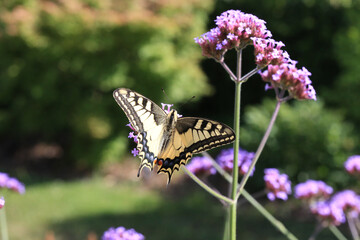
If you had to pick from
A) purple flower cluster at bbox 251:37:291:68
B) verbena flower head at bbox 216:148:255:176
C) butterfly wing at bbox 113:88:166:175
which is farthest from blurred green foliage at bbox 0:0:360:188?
purple flower cluster at bbox 251:37:291:68

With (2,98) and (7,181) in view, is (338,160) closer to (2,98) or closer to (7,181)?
(7,181)

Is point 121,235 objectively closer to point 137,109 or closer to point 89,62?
point 137,109

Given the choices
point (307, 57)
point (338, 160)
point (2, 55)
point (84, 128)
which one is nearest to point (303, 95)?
point (338, 160)

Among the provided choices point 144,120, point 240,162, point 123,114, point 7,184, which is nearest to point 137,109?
point 144,120

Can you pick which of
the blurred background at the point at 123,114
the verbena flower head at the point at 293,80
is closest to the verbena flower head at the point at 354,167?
the verbena flower head at the point at 293,80

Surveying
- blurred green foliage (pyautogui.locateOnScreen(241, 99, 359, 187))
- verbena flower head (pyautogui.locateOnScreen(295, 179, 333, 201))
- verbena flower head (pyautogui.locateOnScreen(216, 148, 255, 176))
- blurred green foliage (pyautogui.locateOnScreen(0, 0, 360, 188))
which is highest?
blurred green foliage (pyautogui.locateOnScreen(0, 0, 360, 188))

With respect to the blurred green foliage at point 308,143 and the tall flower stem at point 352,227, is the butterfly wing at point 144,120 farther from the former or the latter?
the blurred green foliage at point 308,143

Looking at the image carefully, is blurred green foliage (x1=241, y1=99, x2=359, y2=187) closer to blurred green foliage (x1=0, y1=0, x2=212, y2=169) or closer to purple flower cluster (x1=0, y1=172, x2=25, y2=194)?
blurred green foliage (x1=0, y1=0, x2=212, y2=169)
